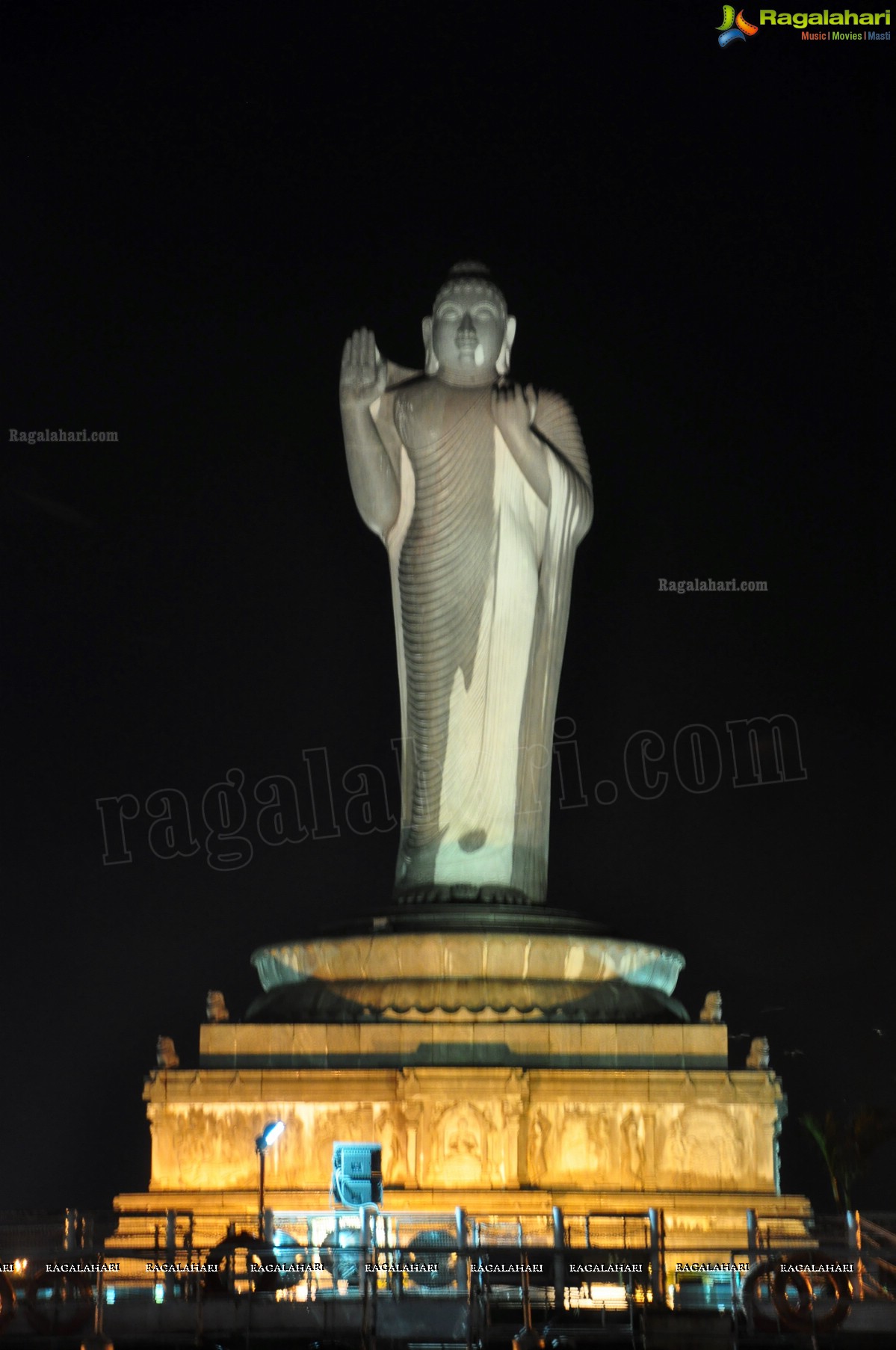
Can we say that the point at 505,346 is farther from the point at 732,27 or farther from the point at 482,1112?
the point at 482,1112

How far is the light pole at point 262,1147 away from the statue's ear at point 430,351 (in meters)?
5.41

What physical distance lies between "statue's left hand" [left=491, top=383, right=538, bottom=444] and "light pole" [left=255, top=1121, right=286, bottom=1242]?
4.89 metres

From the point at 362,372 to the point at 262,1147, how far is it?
5416 millimetres

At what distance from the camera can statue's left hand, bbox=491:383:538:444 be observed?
47.3ft

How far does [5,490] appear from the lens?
661 inches

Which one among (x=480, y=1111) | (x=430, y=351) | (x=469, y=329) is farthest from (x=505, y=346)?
(x=480, y=1111)

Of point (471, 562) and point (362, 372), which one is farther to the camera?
point (471, 562)

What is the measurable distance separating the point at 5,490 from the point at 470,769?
4834mm

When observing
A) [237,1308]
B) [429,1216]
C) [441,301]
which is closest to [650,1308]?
[237,1308]

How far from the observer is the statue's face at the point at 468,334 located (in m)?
14.7

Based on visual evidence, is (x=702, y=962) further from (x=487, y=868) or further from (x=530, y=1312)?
(x=530, y=1312)

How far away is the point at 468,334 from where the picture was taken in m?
14.7

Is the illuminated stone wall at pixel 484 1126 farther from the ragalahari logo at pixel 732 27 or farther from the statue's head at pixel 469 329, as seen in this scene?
the ragalahari logo at pixel 732 27

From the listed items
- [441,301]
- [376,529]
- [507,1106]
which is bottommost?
[507,1106]
